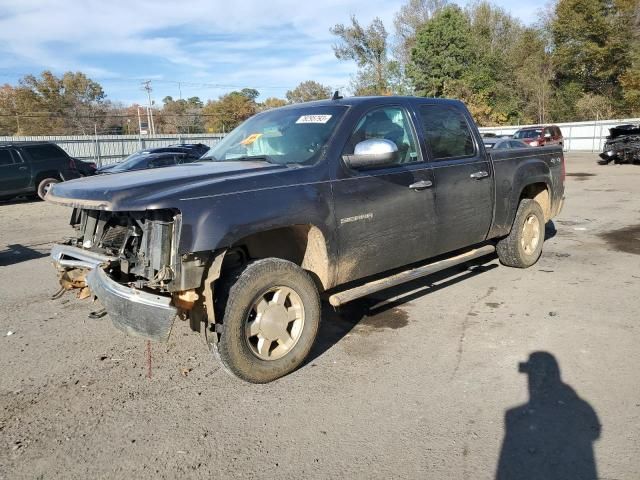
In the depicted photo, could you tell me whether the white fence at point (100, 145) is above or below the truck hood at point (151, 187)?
above

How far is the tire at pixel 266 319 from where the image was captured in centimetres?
343

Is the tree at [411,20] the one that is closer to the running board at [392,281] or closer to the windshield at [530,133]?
the windshield at [530,133]

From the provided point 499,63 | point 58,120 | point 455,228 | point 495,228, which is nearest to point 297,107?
point 455,228

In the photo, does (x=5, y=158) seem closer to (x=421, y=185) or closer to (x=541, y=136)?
(x=421, y=185)

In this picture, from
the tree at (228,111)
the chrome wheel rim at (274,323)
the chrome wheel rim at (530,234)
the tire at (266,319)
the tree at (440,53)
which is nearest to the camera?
the tire at (266,319)

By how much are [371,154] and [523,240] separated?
3.23 m

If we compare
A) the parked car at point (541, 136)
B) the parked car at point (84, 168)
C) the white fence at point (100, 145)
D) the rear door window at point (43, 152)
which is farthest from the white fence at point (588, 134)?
the rear door window at point (43, 152)

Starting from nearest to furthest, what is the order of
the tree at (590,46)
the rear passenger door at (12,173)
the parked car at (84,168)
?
the rear passenger door at (12,173), the parked car at (84,168), the tree at (590,46)

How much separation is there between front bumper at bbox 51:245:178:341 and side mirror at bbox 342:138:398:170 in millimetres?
1747

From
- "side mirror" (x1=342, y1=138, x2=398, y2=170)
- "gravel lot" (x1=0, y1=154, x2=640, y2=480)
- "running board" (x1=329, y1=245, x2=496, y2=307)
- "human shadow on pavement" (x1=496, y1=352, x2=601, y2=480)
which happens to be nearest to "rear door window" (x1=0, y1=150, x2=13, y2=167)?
"gravel lot" (x1=0, y1=154, x2=640, y2=480)

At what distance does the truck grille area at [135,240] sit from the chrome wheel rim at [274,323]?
688 mm

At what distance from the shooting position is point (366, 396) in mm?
3494

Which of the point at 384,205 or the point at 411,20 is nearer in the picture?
the point at 384,205

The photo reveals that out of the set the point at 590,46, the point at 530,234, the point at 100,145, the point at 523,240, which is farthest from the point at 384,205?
the point at 590,46
